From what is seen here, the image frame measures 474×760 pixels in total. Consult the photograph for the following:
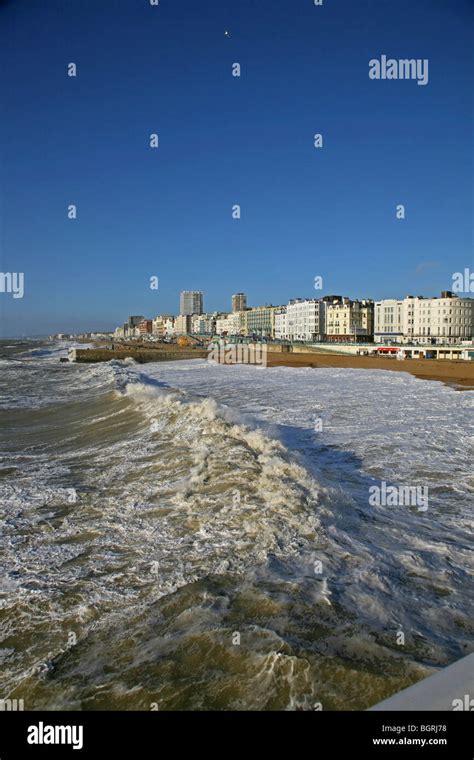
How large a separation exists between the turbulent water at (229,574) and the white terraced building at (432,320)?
9313 centimetres

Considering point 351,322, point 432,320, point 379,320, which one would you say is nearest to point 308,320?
point 351,322

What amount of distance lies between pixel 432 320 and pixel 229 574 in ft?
339

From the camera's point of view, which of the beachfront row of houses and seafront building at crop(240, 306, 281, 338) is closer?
the beachfront row of houses

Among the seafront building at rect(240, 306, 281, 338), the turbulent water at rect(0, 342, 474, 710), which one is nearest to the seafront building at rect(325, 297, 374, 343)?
the seafront building at rect(240, 306, 281, 338)

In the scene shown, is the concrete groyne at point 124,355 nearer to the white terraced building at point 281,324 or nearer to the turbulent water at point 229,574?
the turbulent water at point 229,574

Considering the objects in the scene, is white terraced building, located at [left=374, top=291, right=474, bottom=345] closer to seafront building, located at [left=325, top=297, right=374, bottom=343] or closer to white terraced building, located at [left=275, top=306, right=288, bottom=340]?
seafront building, located at [left=325, top=297, right=374, bottom=343]

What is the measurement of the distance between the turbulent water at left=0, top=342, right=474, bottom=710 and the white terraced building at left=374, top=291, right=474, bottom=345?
306ft

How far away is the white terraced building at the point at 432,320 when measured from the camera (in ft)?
319

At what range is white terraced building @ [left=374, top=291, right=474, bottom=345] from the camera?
3829 inches

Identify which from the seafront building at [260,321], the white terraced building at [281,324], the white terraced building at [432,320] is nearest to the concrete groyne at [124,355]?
the white terraced building at [432,320]

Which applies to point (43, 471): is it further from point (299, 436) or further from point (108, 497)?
point (299, 436)

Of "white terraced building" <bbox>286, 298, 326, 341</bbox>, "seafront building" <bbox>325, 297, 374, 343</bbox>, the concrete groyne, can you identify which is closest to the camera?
the concrete groyne

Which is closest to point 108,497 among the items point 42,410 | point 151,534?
point 151,534

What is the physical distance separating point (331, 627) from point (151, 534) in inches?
91.3
